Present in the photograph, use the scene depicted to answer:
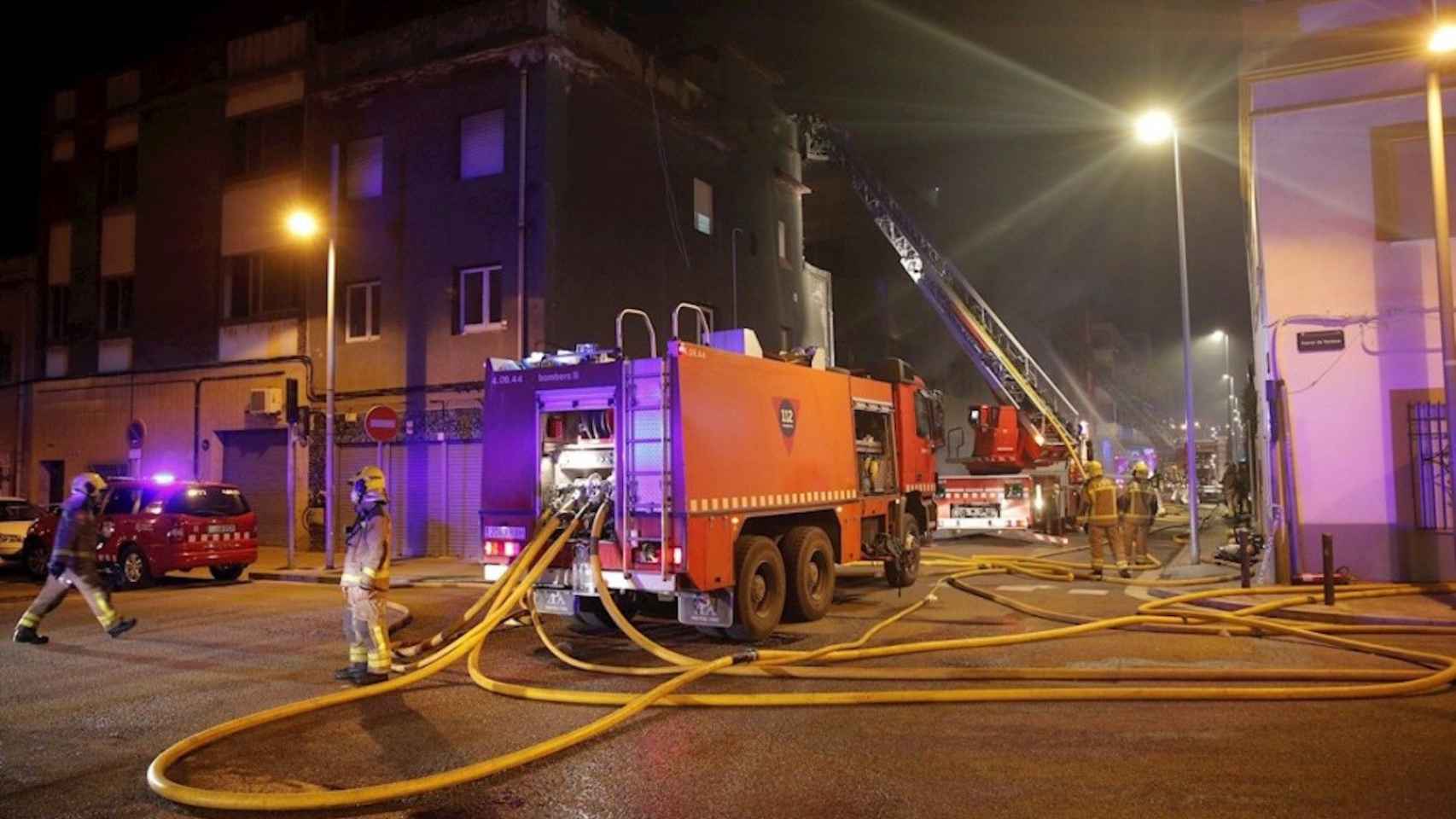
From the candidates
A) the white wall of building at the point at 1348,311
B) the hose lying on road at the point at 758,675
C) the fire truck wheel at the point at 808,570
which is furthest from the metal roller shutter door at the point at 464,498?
the white wall of building at the point at 1348,311

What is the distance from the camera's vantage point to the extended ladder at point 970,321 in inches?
914

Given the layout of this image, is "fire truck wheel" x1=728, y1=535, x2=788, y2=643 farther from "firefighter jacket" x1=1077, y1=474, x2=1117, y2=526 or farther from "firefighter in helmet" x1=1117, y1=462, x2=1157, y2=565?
"firefighter in helmet" x1=1117, y1=462, x2=1157, y2=565

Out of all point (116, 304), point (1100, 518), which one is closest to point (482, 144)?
point (116, 304)

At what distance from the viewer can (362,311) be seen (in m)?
20.9

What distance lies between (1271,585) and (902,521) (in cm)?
469

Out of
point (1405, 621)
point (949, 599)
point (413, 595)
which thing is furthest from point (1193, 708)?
point (413, 595)

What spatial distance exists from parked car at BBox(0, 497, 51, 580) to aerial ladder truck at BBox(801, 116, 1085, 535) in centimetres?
1566

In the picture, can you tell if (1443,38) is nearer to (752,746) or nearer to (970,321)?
(752,746)

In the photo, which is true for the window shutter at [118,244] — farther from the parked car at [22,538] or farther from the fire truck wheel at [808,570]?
the fire truck wheel at [808,570]

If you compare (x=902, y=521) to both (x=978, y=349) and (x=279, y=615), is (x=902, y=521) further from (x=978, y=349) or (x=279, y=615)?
(x=978, y=349)

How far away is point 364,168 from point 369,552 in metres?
15.4

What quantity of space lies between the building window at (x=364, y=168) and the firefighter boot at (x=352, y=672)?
49.4ft

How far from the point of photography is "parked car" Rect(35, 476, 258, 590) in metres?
15.0

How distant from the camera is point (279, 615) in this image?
11719 millimetres
